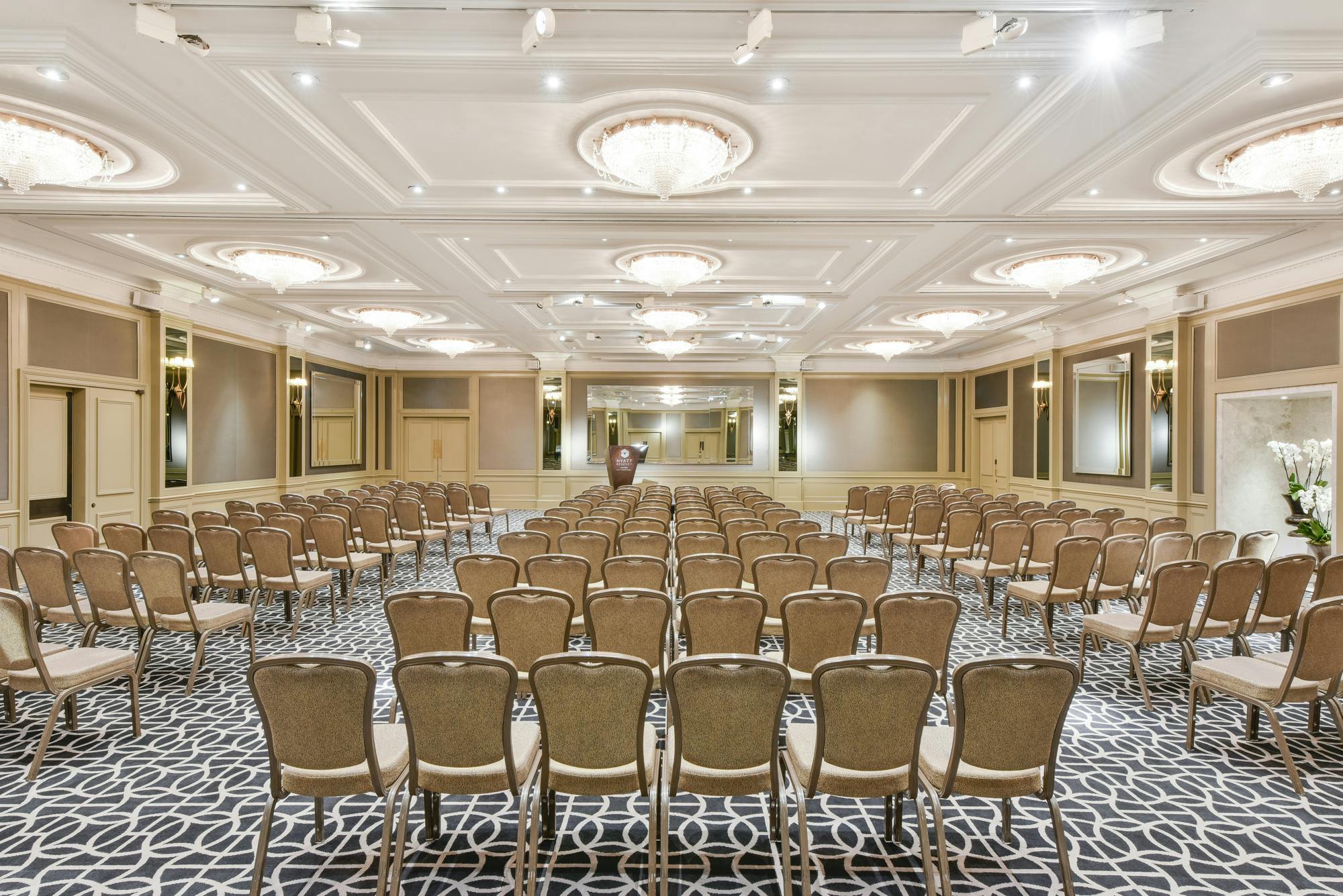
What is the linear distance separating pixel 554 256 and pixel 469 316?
4178mm

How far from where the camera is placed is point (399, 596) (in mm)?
3535

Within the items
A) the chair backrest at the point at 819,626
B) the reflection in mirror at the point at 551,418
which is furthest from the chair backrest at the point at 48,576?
the reflection in mirror at the point at 551,418

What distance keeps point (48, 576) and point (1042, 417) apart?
15055mm

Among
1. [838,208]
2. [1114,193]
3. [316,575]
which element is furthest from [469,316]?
[1114,193]

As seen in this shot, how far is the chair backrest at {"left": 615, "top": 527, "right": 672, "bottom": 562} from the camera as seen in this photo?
5.93 meters

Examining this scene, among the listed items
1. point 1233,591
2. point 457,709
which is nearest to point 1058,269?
point 1233,591

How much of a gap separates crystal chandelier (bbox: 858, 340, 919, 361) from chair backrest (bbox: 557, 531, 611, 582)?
10165 mm

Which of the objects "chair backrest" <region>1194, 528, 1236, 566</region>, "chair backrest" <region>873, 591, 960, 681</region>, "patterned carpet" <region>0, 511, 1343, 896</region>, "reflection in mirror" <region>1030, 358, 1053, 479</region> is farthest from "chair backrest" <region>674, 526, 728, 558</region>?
"reflection in mirror" <region>1030, 358, 1053, 479</region>

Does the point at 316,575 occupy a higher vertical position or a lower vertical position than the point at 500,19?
lower

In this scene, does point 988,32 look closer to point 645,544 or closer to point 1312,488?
point 645,544

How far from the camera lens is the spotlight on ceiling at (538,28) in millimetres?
3312

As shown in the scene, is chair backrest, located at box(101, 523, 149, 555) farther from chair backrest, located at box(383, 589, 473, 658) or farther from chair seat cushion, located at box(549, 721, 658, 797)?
chair seat cushion, located at box(549, 721, 658, 797)

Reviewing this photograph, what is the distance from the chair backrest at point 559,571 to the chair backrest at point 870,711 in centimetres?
245

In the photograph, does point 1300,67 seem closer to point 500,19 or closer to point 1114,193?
point 1114,193
